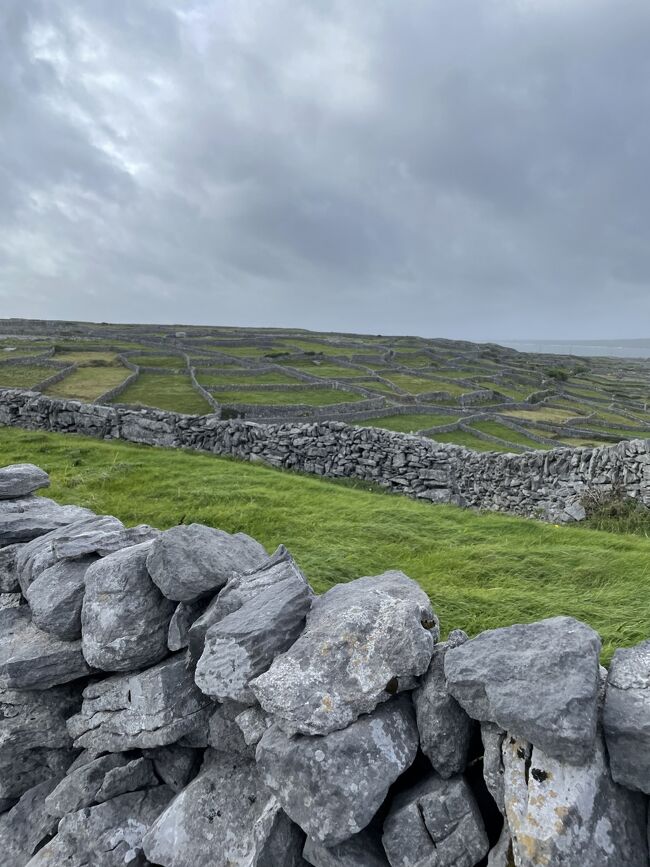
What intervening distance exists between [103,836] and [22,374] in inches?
2340

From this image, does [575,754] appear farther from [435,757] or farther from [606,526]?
[606,526]

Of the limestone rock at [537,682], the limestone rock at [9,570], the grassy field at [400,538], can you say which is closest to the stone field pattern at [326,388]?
the grassy field at [400,538]

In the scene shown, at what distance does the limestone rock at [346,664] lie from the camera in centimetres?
448

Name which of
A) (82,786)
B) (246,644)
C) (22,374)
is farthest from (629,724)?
(22,374)

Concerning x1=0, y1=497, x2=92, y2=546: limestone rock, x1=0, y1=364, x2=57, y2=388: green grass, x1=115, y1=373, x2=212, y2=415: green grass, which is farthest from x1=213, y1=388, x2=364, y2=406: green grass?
x1=0, y1=497, x2=92, y2=546: limestone rock

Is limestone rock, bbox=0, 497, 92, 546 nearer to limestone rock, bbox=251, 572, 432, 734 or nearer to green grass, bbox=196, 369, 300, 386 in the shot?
limestone rock, bbox=251, 572, 432, 734

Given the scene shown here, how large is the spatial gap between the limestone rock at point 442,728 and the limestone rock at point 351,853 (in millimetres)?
791

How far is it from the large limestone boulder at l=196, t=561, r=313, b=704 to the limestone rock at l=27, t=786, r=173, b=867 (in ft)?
5.30

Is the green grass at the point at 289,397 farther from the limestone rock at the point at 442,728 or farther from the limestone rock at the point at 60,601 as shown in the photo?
the limestone rock at the point at 442,728

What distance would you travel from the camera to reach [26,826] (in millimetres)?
5965

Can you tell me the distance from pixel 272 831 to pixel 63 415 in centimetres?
2357

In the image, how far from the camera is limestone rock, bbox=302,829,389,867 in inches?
170

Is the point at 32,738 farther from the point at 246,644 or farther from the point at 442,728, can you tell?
the point at 442,728

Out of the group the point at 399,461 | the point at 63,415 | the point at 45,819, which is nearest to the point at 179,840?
the point at 45,819
